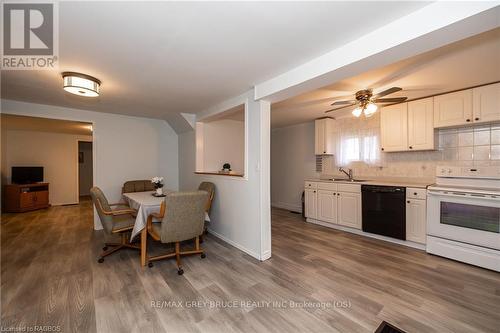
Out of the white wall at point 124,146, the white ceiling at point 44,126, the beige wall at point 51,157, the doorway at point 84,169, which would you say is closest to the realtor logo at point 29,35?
the white wall at point 124,146

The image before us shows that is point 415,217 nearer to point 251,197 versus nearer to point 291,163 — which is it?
point 251,197

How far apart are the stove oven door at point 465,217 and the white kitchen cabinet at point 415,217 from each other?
0.30ft

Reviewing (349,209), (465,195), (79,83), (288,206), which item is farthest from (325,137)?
(79,83)

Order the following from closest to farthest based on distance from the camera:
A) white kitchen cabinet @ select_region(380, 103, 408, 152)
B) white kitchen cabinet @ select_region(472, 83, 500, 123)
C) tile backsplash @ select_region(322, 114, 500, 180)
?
white kitchen cabinet @ select_region(472, 83, 500, 123), tile backsplash @ select_region(322, 114, 500, 180), white kitchen cabinet @ select_region(380, 103, 408, 152)

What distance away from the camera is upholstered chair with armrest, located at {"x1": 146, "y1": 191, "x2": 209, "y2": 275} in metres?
2.39

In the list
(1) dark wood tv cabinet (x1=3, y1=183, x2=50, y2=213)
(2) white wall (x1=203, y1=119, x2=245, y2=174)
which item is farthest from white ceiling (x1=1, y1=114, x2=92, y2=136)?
(2) white wall (x1=203, y1=119, x2=245, y2=174)

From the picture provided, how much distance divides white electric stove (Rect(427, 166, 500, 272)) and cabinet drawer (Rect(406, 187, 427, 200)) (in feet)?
0.25

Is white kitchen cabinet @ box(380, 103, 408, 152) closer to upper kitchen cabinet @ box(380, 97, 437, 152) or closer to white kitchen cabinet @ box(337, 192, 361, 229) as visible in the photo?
upper kitchen cabinet @ box(380, 97, 437, 152)

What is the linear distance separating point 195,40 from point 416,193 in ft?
11.4

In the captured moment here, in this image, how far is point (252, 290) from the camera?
208cm

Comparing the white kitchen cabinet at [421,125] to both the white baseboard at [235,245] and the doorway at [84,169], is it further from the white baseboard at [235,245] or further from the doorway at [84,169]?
the doorway at [84,169]

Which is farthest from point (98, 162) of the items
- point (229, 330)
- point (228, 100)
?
point (229, 330)

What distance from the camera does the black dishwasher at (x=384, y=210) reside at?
3152 mm

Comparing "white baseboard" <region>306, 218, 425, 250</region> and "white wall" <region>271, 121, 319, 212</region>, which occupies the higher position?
"white wall" <region>271, 121, 319, 212</region>
